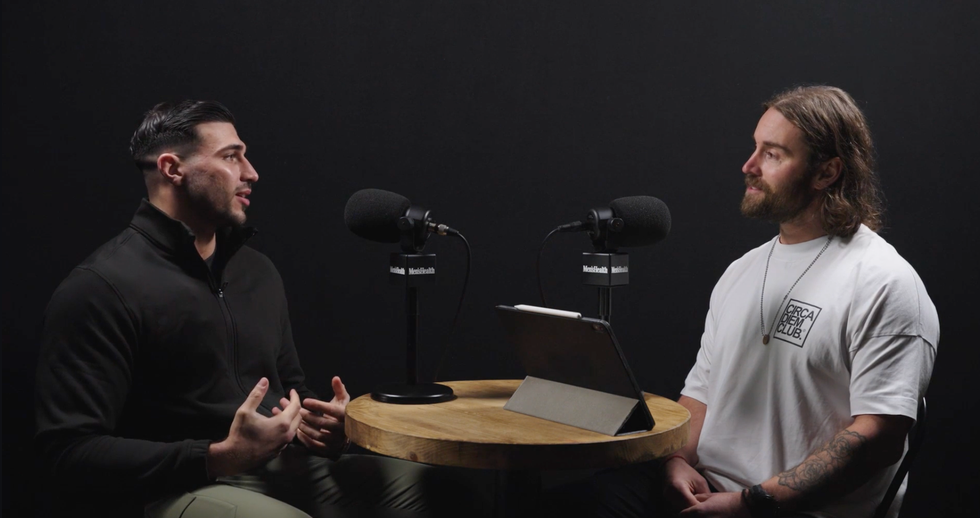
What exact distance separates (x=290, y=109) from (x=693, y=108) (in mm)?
1528

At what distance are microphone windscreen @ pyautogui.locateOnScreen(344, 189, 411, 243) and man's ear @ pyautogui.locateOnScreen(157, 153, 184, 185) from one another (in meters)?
0.56

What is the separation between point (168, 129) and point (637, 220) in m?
1.33

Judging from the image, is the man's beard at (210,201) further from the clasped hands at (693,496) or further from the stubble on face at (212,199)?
the clasped hands at (693,496)

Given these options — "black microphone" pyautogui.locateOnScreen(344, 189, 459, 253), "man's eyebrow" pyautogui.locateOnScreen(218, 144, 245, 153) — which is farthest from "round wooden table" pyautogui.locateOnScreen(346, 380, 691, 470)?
"man's eyebrow" pyautogui.locateOnScreen(218, 144, 245, 153)

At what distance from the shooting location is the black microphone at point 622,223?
7.23ft

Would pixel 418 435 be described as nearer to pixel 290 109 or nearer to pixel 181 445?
pixel 181 445

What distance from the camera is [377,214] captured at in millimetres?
2166

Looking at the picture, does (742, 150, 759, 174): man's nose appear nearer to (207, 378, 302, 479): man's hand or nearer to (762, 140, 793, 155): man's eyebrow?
(762, 140, 793, 155): man's eyebrow

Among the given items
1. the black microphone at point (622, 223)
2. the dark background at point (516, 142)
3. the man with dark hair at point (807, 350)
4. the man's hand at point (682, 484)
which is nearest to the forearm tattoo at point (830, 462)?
the man with dark hair at point (807, 350)

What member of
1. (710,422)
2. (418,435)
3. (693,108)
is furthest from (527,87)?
(418,435)

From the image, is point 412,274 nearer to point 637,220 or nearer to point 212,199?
point 637,220

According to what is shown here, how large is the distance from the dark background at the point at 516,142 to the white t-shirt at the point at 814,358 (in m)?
0.95

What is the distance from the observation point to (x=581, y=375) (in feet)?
6.65

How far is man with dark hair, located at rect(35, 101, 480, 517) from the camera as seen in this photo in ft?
6.62
